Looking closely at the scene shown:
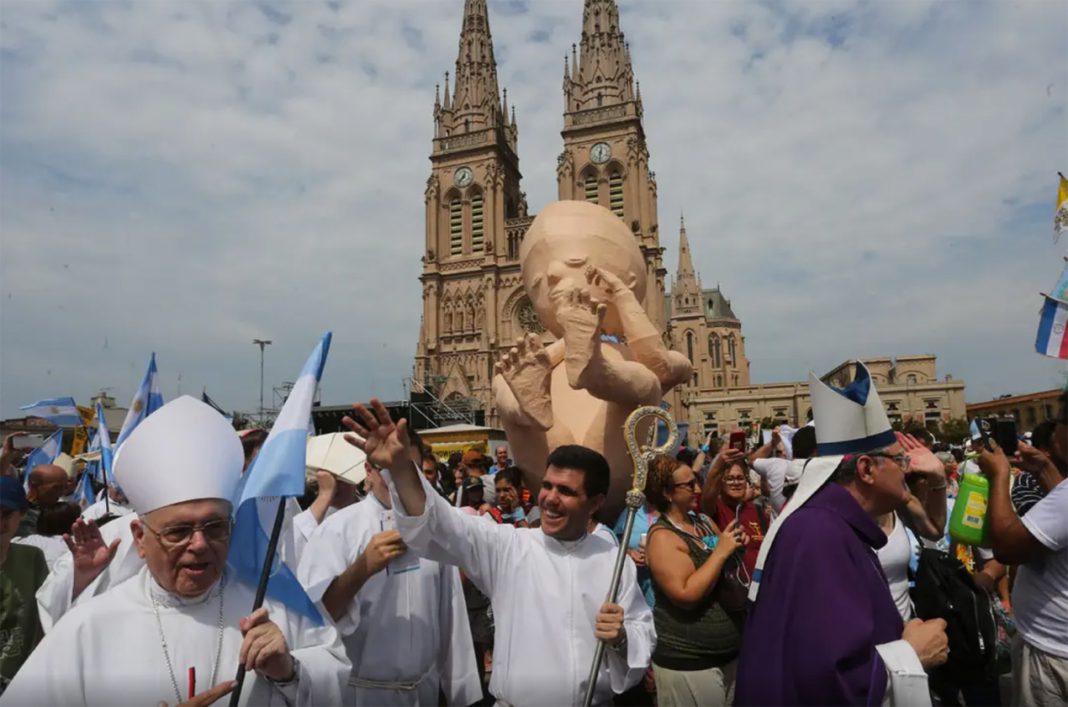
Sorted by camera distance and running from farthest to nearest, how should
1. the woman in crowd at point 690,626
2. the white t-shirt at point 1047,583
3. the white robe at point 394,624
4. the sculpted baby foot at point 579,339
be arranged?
1. the sculpted baby foot at point 579,339
2. the woman in crowd at point 690,626
3. the white robe at point 394,624
4. the white t-shirt at point 1047,583

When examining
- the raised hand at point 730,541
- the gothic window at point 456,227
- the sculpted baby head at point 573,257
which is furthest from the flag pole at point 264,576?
the gothic window at point 456,227

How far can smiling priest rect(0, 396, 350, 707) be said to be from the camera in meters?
1.86

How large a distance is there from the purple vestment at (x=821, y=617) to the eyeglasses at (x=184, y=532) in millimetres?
1703

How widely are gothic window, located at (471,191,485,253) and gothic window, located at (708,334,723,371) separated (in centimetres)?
3755

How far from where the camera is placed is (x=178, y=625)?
200 centimetres

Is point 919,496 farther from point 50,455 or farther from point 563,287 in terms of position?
point 50,455

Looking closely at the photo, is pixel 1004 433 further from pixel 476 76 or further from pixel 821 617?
pixel 476 76

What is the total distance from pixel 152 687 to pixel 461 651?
4.53 feet

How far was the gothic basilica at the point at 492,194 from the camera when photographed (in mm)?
41656

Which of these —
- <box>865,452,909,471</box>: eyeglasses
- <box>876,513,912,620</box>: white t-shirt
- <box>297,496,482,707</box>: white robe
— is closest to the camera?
<box>865,452,909,471</box>: eyeglasses

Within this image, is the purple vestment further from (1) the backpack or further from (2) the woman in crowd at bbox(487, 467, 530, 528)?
(2) the woman in crowd at bbox(487, 467, 530, 528)

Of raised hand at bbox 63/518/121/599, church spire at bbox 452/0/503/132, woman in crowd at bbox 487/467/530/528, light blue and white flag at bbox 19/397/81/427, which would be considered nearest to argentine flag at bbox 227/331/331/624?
raised hand at bbox 63/518/121/599

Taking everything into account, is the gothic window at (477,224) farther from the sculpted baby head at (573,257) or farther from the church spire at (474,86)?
the sculpted baby head at (573,257)

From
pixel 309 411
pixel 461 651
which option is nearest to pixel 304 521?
pixel 461 651
